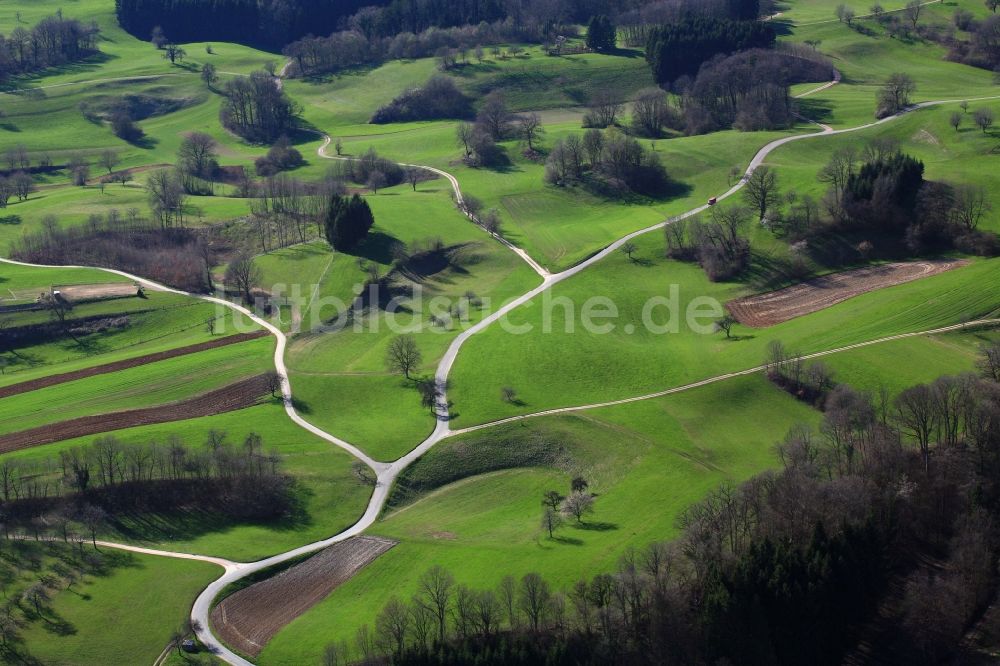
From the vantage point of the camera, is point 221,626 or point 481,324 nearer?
point 221,626

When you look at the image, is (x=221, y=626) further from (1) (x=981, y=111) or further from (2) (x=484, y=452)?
(1) (x=981, y=111)

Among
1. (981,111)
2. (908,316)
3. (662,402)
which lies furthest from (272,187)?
(981,111)

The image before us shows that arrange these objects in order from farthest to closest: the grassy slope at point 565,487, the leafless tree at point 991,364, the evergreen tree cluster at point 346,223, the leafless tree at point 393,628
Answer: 1. the evergreen tree cluster at point 346,223
2. the leafless tree at point 991,364
3. the grassy slope at point 565,487
4. the leafless tree at point 393,628

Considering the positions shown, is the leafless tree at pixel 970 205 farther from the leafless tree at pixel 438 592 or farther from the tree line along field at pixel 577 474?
the leafless tree at pixel 438 592

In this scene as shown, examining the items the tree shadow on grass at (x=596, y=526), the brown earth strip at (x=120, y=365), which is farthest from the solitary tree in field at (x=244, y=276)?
the tree shadow on grass at (x=596, y=526)

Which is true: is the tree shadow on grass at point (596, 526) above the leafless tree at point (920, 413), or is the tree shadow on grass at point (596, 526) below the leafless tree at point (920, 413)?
below

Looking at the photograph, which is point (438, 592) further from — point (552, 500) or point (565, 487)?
point (565, 487)

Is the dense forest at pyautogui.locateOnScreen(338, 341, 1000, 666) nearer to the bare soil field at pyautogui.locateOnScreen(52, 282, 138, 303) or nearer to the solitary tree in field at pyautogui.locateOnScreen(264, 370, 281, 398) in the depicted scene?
the solitary tree in field at pyautogui.locateOnScreen(264, 370, 281, 398)

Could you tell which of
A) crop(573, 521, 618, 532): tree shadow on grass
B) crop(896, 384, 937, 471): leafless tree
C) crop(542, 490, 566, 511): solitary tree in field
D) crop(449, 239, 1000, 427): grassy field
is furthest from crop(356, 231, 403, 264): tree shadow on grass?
crop(896, 384, 937, 471): leafless tree
